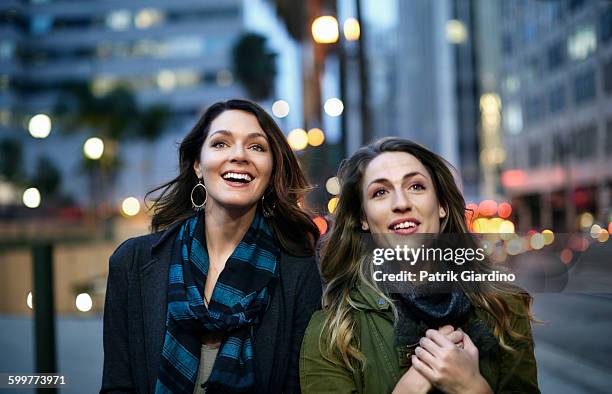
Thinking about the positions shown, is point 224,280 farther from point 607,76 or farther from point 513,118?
point 513,118

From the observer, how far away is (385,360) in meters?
2.62

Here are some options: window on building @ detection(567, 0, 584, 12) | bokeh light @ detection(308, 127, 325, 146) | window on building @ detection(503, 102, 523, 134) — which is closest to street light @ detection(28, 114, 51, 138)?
bokeh light @ detection(308, 127, 325, 146)

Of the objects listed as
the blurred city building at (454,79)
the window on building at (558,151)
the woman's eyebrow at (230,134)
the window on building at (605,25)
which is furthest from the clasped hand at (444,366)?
the blurred city building at (454,79)

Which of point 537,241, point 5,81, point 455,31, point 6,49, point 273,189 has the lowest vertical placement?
point 537,241

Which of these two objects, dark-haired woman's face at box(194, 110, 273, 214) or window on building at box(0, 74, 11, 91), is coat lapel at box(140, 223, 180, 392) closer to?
dark-haired woman's face at box(194, 110, 273, 214)

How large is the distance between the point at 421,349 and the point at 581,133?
4665 centimetres

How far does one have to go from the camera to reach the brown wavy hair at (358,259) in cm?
265

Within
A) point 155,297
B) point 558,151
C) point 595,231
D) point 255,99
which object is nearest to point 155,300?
point 155,297

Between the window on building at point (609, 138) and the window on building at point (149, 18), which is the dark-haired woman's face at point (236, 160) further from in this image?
the window on building at point (149, 18)

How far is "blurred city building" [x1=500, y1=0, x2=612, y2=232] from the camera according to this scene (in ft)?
138

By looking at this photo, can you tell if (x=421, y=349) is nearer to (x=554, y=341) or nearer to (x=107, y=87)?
(x=554, y=341)

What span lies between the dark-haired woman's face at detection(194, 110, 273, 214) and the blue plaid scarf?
0.22 meters

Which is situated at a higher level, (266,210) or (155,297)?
(266,210)

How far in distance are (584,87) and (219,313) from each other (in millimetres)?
46467
